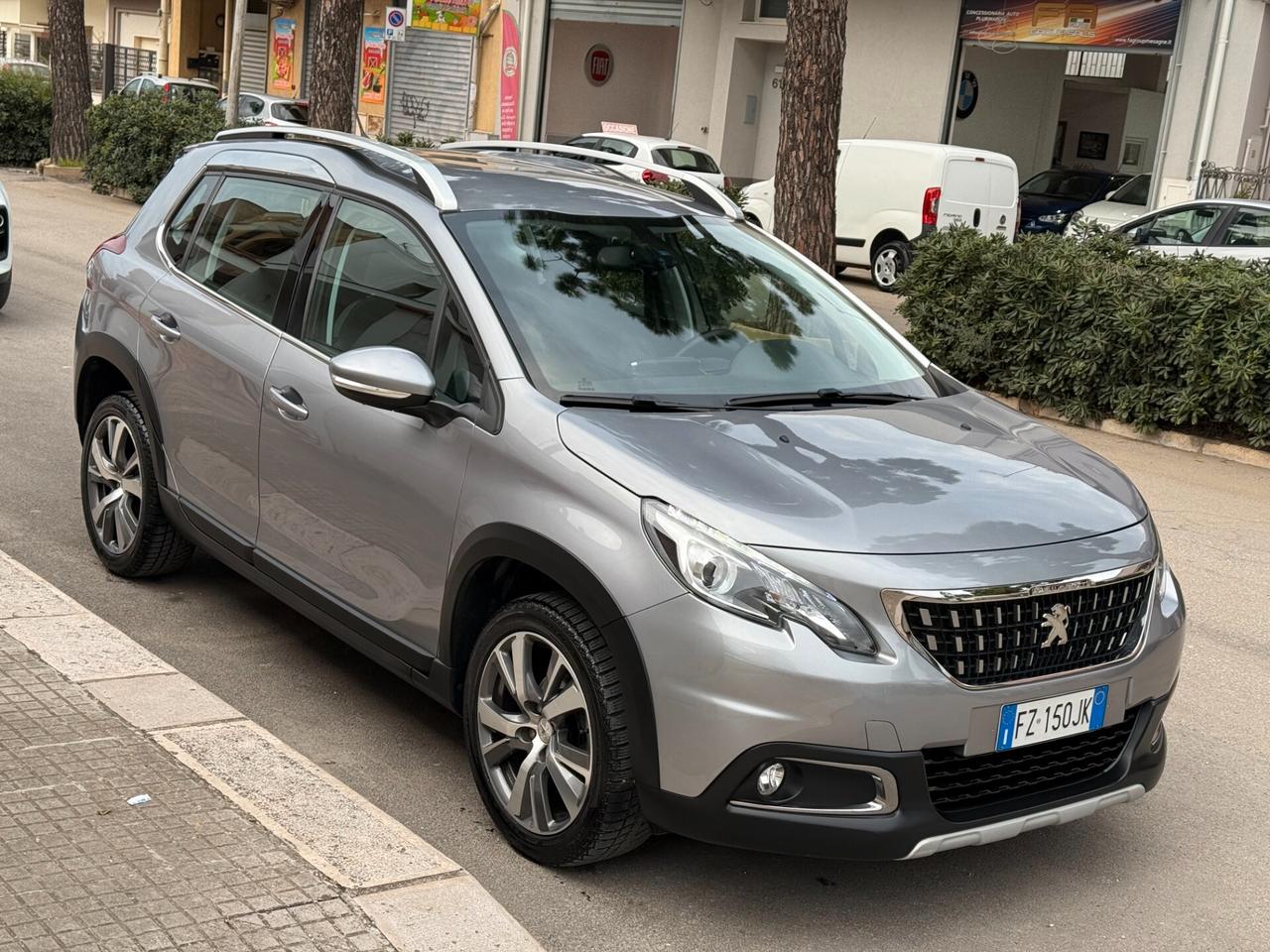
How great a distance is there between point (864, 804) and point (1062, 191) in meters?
22.5

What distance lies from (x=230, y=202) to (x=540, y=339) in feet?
6.06

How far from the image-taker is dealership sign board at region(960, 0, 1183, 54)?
21625 millimetres

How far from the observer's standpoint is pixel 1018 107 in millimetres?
27203

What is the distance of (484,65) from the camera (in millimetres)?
31641

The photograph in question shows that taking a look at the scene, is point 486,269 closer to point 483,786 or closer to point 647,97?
point 483,786

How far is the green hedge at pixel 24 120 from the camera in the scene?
26047 mm

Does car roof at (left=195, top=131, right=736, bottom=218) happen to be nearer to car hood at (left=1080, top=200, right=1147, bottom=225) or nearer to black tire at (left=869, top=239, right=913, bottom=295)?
black tire at (left=869, top=239, right=913, bottom=295)

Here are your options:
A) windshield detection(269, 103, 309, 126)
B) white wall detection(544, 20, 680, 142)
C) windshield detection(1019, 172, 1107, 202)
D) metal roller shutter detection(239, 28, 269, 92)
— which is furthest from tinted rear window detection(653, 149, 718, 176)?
metal roller shutter detection(239, 28, 269, 92)

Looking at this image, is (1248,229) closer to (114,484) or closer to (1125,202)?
(1125,202)

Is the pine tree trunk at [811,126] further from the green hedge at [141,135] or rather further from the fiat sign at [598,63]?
the fiat sign at [598,63]

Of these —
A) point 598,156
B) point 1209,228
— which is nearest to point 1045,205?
point 1209,228

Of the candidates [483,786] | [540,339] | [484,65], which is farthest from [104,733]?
[484,65]

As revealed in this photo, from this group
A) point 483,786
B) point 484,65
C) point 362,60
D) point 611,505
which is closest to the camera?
point 611,505

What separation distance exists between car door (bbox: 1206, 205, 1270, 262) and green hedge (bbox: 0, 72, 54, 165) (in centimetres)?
1869
